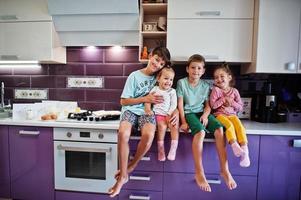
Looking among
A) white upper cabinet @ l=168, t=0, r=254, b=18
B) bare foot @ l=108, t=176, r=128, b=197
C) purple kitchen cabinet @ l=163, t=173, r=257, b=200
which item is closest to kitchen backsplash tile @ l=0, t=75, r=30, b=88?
bare foot @ l=108, t=176, r=128, b=197

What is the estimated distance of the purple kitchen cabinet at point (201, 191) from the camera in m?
1.57

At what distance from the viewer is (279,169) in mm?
1546

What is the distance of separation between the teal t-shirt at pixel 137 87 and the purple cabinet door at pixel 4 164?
3.38 feet

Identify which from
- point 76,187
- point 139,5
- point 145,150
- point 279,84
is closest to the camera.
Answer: point 145,150

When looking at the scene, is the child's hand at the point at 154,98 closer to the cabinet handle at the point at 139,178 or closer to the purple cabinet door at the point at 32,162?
the cabinet handle at the point at 139,178

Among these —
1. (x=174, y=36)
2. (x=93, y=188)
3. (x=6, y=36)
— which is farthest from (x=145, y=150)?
(x=6, y=36)

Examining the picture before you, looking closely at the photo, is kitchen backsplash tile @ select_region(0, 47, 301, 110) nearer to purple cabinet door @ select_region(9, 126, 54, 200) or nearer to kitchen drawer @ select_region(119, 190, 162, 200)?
purple cabinet door @ select_region(9, 126, 54, 200)

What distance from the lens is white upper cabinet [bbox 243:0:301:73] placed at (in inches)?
64.0

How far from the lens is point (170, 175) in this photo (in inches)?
62.6

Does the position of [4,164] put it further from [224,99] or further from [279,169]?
[279,169]

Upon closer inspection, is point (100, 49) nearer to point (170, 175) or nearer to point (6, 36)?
point (6, 36)

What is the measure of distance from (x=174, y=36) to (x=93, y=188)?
4.39 ft

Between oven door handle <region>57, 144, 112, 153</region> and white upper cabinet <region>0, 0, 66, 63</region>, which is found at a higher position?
white upper cabinet <region>0, 0, 66, 63</region>

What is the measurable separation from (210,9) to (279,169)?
128 cm
